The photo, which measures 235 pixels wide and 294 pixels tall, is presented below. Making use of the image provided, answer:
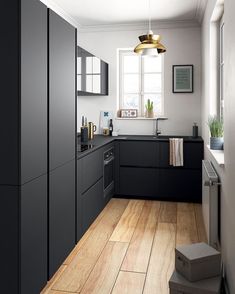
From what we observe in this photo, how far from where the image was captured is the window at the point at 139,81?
18.3ft

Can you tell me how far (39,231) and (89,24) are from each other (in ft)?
13.2

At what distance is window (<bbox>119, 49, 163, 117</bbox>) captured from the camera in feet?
18.3

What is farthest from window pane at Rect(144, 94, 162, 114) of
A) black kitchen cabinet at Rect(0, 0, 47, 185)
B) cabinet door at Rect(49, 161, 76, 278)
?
black kitchen cabinet at Rect(0, 0, 47, 185)

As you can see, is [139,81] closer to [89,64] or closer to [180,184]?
[89,64]

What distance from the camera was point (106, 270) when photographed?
9.20 ft

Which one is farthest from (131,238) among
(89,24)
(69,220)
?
(89,24)

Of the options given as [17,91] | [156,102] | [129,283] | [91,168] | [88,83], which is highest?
[88,83]

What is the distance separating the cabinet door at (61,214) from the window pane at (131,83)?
2.88m

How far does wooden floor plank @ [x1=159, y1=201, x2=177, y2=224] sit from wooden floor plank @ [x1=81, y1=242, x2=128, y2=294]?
936 millimetres

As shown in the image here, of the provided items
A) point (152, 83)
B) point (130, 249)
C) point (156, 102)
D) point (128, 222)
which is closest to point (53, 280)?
point (130, 249)

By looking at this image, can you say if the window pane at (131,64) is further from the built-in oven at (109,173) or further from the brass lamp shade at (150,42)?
the brass lamp shade at (150,42)

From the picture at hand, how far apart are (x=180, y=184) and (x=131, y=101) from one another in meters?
1.65

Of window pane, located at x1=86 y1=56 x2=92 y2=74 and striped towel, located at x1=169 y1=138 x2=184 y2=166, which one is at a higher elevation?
window pane, located at x1=86 y1=56 x2=92 y2=74

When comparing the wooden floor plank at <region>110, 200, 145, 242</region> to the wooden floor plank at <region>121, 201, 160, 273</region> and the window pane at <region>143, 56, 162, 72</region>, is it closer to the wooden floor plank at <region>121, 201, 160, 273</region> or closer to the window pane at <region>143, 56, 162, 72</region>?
the wooden floor plank at <region>121, 201, 160, 273</region>
